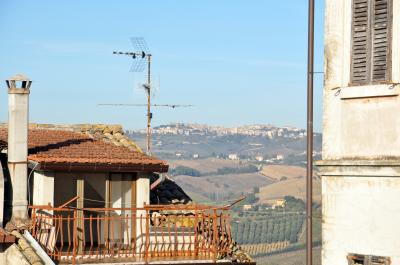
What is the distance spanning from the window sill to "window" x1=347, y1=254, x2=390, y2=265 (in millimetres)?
2575

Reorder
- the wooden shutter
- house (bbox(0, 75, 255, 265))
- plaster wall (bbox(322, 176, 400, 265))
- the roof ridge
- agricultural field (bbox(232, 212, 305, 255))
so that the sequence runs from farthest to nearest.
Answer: agricultural field (bbox(232, 212, 305, 255)) < the roof ridge < house (bbox(0, 75, 255, 265)) < the wooden shutter < plaster wall (bbox(322, 176, 400, 265))

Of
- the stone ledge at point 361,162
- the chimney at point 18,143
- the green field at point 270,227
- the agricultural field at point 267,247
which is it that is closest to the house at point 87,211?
the chimney at point 18,143

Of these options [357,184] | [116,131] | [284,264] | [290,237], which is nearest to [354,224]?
[357,184]

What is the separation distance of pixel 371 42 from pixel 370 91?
85 centimetres

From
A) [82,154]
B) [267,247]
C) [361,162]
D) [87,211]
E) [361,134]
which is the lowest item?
[267,247]

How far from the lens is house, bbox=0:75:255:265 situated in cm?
→ 2253

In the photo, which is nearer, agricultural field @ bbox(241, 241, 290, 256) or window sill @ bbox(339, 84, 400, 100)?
window sill @ bbox(339, 84, 400, 100)

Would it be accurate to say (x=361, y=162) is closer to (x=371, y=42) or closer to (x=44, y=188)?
(x=371, y=42)

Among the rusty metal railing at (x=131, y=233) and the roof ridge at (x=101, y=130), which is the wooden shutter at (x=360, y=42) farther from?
the roof ridge at (x=101, y=130)

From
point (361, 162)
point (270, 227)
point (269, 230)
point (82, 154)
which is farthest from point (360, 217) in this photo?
point (270, 227)

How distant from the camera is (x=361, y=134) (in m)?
16.7

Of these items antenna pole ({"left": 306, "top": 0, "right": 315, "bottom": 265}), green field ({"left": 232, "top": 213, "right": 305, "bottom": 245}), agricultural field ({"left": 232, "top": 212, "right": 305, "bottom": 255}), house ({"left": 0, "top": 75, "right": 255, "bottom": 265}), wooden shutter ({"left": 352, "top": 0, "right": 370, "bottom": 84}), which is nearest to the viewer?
antenna pole ({"left": 306, "top": 0, "right": 315, "bottom": 265})

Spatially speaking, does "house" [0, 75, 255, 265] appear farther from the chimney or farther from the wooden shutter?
the wooden shutter

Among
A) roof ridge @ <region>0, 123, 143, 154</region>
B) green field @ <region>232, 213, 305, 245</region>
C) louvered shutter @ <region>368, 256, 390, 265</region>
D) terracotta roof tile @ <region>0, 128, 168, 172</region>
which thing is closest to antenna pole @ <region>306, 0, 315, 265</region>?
louvered shutter @ <region>368, 256, 390, 265</region>
